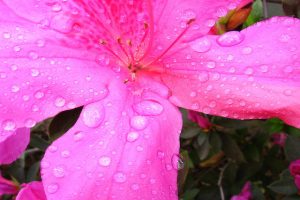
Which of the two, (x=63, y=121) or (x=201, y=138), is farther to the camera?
(x=201, y=138)

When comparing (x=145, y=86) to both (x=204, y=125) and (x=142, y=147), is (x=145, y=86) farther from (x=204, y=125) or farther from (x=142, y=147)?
(x=204, y=125)

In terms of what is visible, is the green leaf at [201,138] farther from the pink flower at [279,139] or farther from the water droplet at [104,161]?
the water droplet at [104,161]

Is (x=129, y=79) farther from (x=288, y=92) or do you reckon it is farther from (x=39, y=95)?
(x=288, y=92)

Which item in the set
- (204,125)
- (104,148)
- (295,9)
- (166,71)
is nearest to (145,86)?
(166,71)

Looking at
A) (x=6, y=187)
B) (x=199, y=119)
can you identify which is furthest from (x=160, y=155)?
(x=199, y=119)

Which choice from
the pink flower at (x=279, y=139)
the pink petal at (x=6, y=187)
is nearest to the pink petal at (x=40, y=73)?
the pink petal at (x=6, y=187)

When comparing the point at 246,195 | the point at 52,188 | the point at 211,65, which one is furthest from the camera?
the point at 246,195

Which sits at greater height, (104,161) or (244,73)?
(244,73)

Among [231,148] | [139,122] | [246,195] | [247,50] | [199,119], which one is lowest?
[246,195]
